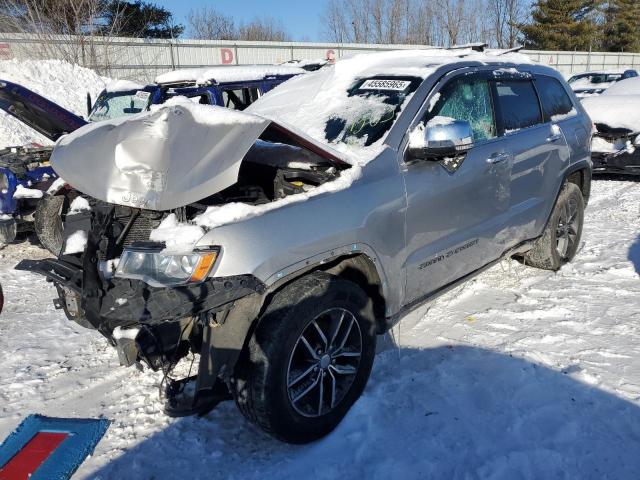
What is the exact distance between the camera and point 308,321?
2.60 meters

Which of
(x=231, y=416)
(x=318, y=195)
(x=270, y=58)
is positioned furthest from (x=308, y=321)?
(x=270, y=58)

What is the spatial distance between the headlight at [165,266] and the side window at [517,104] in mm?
2758

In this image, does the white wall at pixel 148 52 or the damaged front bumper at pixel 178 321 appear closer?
the damaged front bumper at pixel 178 321

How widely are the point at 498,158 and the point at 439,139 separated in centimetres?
102

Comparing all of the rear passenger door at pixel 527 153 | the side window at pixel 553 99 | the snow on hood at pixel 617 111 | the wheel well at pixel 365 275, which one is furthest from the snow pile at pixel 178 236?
the snow on hood at pixel 617 111

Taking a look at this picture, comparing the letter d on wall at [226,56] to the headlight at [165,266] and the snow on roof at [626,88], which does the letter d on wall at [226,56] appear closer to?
the snow on roof at [626,88]

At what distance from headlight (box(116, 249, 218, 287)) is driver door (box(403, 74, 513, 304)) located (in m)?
1.32

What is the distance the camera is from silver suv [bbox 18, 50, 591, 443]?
2.42 metres

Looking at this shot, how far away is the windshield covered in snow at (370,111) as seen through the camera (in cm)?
330

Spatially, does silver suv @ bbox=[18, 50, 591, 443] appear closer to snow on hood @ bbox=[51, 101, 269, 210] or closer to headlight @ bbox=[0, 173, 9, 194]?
snow on hood @ bbox=[51, 101, 269, 210]

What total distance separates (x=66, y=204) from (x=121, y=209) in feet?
3.79

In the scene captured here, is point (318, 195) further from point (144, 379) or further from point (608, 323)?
point (608, 323)

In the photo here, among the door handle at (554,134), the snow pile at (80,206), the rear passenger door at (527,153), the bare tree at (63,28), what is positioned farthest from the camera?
the bare tree at (63,28)

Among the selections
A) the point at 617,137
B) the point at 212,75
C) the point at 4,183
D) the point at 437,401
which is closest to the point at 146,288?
the point at 437,401
